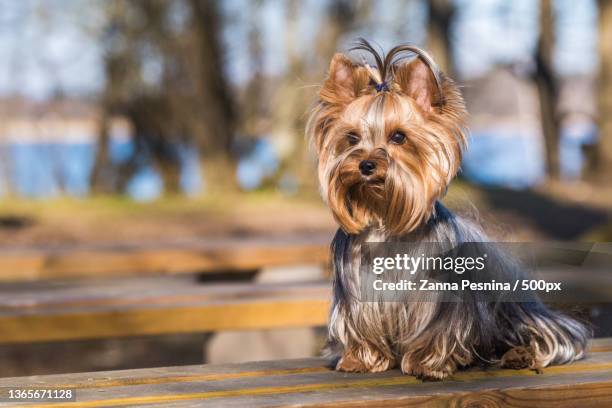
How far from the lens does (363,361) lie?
2248 millimetres

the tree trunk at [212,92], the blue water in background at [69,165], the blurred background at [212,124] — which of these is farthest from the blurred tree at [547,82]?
the tree trunk at [212,92]

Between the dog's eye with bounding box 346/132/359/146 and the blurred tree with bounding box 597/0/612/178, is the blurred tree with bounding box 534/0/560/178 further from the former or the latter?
the dog's eye with bounding box 346/132/359/146

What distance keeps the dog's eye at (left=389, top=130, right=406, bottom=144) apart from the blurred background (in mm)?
2704

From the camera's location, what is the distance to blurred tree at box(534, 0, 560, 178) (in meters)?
16.0

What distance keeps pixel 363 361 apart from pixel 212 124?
879 cm

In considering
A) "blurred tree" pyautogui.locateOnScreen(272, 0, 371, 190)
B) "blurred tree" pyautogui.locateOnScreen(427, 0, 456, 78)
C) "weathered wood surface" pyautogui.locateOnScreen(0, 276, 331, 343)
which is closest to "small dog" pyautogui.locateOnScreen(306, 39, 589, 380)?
"weathered wood surface" pyautogui.locateOnScreen(0, 276, 331, 343)

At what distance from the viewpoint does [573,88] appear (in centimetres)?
1972

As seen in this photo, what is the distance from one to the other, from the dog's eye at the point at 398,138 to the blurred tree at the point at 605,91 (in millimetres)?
8137

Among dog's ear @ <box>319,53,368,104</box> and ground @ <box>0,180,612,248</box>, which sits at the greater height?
dog's ear @ <box>319,53,368,104</box>

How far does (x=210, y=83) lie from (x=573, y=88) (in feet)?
37.5

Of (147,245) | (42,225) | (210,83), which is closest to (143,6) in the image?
(210,83)

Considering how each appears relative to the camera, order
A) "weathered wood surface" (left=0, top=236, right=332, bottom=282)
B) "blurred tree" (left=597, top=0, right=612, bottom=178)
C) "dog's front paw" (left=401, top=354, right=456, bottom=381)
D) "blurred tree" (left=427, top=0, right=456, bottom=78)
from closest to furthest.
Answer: "dog's front paw" (left=401, top=354, right=456, bottom=381), "weathered wood surface" (left=0, top=236, right=332, bottom=282), "blurred tree" (left=597, top=0, right=612, bottom=178), "blurred tree" (left=427, top=0, right=456, bottom=78)

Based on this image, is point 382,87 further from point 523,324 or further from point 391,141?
point 523,324

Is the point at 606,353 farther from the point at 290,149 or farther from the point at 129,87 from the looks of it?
the point at 129,87
